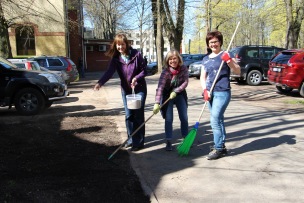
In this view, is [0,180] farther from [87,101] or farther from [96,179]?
Answer: [87,101]

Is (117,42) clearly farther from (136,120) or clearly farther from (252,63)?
(252,63)

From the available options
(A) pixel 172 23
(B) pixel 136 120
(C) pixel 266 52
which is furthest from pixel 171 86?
(A) pixel 172 23

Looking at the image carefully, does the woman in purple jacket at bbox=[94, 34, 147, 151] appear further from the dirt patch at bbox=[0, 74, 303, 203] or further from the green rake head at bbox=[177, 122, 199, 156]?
the green rake head at bbox=[177, 122, 199, 156]

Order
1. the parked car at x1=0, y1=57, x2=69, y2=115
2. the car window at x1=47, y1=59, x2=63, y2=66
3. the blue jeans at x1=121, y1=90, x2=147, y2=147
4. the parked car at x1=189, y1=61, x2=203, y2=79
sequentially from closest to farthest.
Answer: the blue jeans at x1=121, y1=90, x2=147, y2=147, the parked car at x1=0, y1=57, x2=69, y2=115, the car window at x1=47, y1=59, x2=63, y2=66, the parked car at x1=189, y1=61, x2=203, y2=79

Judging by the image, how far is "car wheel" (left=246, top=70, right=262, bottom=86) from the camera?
656 inches

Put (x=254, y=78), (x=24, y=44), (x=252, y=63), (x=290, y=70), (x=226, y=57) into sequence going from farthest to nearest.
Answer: (x=24, y=44) → (x=254, y=78) → (x=252, y=63) → (x=290, y=70) → (x=226, y=57)

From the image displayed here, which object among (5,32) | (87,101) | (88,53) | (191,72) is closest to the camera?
(87,101)

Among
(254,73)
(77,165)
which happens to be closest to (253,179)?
(77,165)

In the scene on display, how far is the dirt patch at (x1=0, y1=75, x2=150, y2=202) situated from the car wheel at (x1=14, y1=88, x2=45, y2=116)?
1.38 meters

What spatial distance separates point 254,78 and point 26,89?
1096cm

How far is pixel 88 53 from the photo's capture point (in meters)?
44.3

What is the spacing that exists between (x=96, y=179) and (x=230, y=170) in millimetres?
1778

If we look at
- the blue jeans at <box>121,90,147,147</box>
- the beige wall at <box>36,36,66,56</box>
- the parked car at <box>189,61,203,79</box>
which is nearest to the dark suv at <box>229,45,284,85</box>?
the parked car at <box>189,61,203,79</box>

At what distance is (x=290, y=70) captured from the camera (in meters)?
11.9
